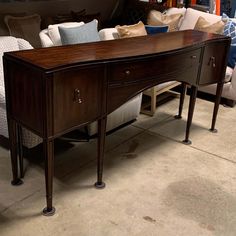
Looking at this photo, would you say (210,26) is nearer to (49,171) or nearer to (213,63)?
(213,63)

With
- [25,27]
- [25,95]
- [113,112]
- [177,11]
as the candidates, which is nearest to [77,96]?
[25,95]

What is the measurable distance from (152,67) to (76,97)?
24.6 inches

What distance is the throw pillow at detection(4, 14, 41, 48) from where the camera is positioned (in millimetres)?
4117

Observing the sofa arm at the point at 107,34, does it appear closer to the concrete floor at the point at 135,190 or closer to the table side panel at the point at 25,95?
the concrete floor at the point at 135,190

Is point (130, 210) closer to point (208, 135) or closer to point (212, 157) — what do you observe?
point (212, 157)

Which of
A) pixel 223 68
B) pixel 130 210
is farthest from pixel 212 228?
pixel 223 68

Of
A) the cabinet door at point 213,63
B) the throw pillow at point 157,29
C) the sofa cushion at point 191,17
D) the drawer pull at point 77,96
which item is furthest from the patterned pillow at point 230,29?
the drawer pull at point 77,96

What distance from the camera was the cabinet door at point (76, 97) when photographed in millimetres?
1774

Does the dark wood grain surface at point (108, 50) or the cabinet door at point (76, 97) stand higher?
the dark wood grain surface at point (108, 50)

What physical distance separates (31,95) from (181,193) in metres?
1.22

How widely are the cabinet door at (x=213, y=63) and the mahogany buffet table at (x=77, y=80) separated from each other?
0.87 ft

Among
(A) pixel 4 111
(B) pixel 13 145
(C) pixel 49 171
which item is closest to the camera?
(C) pixel 49 171

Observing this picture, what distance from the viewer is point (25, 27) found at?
13.8 feet

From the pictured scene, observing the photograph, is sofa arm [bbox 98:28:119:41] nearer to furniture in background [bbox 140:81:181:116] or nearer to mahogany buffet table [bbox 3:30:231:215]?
furniture in background [bbox 140:81:181:116]
